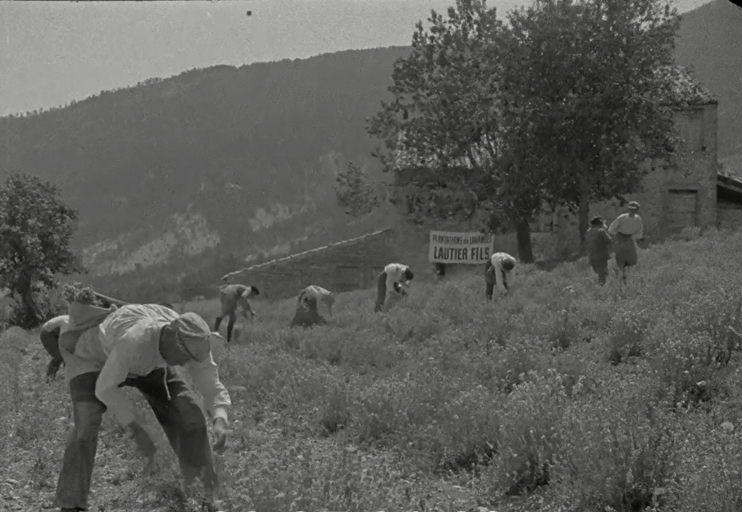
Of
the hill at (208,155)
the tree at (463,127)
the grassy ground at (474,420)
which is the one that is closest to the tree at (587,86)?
the tree at (463,127)

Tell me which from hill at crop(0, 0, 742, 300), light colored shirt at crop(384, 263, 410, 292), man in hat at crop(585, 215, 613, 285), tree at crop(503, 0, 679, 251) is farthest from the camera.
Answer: hill at crop(0, 0, 742, 300)

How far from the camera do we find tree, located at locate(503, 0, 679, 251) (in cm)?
2797

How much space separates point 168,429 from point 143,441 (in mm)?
281

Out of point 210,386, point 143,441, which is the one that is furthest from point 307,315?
point 210,386

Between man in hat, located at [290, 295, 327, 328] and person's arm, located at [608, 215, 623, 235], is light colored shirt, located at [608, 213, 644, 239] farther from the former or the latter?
man in hat, located at [290, 295, 327, 328]

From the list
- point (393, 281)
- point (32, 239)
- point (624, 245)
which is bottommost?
point (32, 239)

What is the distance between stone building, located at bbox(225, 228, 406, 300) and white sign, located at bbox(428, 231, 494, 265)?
173cm

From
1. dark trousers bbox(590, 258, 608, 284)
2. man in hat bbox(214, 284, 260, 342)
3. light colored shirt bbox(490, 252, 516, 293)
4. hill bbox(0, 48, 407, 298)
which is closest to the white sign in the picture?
man in hat bbox(214, 284, 260, 342)

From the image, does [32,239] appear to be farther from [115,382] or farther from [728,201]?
[115,382]

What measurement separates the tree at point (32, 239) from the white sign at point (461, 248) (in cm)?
1493

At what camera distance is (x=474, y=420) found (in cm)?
773

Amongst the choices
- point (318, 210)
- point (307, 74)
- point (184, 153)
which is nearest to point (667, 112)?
point (318, 210)

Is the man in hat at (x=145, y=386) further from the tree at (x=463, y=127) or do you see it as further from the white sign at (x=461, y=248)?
the white sign at (x=461, y=248)

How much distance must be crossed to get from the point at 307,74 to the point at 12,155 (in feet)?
108
